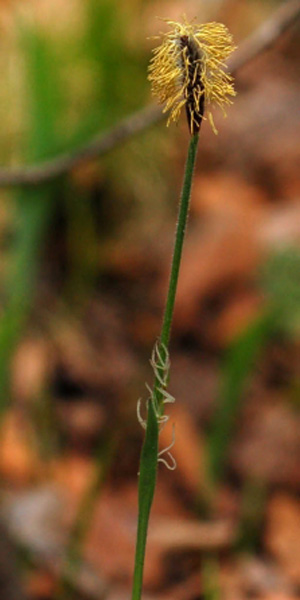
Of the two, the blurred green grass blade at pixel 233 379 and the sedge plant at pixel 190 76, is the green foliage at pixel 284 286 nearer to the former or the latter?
the blurred green grass blade at pixel 233 379

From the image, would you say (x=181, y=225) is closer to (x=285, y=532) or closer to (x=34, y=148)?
(x=285, y=532)

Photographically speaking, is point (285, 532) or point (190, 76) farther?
point (285, 532)

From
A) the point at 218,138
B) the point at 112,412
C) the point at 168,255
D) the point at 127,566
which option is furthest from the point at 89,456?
the point at 218,138

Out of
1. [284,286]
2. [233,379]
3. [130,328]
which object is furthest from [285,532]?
[130,328]

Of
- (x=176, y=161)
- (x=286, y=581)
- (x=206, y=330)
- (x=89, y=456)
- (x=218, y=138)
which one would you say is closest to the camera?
(x=286, y=581)

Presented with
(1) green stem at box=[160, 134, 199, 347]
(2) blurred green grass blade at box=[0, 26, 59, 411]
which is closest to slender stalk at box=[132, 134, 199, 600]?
(1) green stem at box=[160, 134, 199, 347]

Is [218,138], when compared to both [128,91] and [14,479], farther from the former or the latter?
[14,479]

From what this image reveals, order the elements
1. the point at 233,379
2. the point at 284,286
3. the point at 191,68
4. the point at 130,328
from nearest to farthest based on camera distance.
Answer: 1. the point at 191,68
2. the point at 233,379
3. the point at 284,286
4. the point at 130,328
